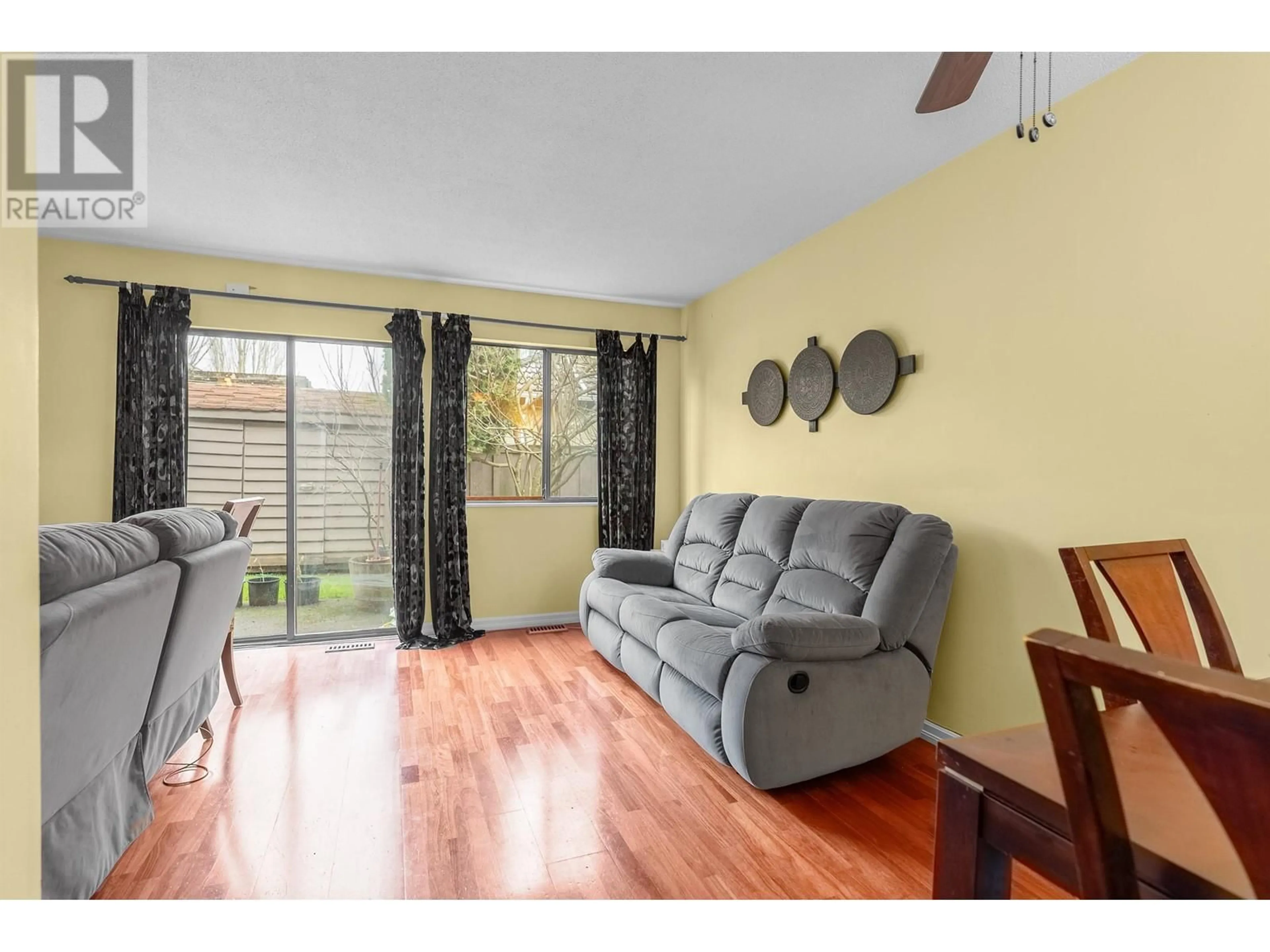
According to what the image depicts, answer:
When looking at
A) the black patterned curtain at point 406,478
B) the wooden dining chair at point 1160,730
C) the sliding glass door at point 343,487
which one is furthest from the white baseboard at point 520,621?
the wooden dining chair at point 1160,730

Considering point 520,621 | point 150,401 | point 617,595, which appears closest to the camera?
point 617,595

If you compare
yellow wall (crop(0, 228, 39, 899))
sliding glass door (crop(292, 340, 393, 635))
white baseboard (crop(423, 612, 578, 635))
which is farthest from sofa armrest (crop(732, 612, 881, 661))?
sliding glass door (crop(292, 340, 393, 635))

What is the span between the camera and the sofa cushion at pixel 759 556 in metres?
3.00

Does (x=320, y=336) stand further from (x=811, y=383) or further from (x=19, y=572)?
(x=19, y=572)

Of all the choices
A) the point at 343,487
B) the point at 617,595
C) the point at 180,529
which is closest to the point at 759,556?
the point at 617,595

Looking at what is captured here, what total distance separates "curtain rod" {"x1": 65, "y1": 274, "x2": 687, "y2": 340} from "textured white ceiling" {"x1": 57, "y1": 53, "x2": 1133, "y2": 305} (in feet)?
0.59

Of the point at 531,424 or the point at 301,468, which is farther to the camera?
the point at 531,424

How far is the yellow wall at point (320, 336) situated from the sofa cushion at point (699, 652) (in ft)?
6.73

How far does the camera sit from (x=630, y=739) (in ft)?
8.46

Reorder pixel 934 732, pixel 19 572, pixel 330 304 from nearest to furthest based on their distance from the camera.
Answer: pixel 19 572 < pixel 934 732 < pixel 330 304

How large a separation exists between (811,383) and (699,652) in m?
1.79

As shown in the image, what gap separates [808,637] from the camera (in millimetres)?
2115

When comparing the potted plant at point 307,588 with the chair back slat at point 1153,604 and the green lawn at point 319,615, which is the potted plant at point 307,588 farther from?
the chair back slat at point 1153,604

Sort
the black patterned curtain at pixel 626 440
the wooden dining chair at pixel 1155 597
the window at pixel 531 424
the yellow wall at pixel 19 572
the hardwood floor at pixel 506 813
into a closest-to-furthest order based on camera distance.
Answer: the yellow wall at pixel 19 572
the wooden dining chair at pixel 1155 597
the hardwood floor at pixel 506 813
the window at pixel 531 424
the black patterned curtain at pixel 626 440
